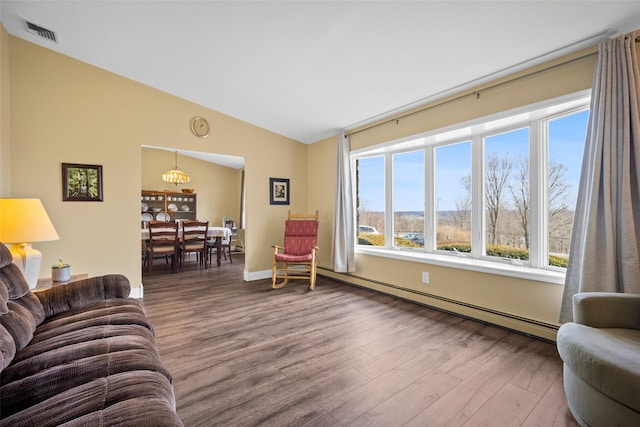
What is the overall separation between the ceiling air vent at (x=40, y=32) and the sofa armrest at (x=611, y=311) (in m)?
4.90

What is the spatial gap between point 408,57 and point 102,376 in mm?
2875

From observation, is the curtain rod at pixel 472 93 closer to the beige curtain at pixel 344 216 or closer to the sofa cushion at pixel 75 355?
the beige curtain at pixel 344 216

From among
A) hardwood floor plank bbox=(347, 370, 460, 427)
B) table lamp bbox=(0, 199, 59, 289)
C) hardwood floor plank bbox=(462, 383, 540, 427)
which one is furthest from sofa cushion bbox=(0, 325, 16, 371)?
hardwood floor plank bbox=(462, 383, 540, 427)

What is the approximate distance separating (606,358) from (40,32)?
194 inches

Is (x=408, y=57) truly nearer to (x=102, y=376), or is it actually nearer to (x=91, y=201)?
(x=102, y=376)

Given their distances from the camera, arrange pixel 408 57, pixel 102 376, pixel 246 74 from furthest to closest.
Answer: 1. pixel 246 74
2. pixel 408 57
3. pixel 102 376

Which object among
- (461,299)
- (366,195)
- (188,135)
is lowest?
(461,299)

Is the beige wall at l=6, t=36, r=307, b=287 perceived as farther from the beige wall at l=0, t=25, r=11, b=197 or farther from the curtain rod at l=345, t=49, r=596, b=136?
the curtain rod at l=345, t=49, r=596, b=136

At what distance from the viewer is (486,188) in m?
2.93

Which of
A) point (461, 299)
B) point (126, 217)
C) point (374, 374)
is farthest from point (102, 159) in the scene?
point (461, 299)

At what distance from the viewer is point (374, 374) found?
1848mm

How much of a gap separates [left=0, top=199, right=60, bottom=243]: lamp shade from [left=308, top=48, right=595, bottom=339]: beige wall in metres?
3.38

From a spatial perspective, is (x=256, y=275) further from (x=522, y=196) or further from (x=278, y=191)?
(x=522, y=196)

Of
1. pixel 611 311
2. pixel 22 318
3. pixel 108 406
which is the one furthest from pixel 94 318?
pixel 611 311
